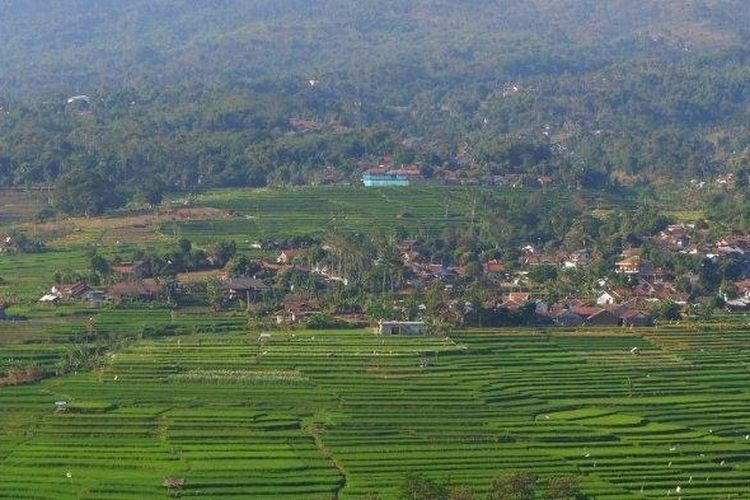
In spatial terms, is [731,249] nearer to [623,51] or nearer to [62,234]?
[62,234]

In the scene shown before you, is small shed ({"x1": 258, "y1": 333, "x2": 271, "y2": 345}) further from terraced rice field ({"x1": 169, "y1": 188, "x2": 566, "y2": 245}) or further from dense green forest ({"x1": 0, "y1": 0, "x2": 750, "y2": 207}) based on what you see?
dense green forest ({"x1": 0, "y1": 0, "x2": 750, "y2": 207})

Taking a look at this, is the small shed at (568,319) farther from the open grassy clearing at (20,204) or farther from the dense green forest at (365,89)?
the dense green forest at (365,89)

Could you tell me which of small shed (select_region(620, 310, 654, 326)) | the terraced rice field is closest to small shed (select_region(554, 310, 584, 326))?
small shed (select_region(620, 310, 654, 326))

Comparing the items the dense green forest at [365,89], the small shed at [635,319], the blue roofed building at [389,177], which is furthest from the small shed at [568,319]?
the blue roofed building at [389,177]

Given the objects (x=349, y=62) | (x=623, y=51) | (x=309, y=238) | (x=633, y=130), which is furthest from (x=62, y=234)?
(x=623, y=51)

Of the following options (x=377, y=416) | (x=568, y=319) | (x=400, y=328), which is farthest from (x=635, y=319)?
(x=377, y=416)

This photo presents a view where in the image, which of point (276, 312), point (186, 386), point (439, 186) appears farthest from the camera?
point (439, 186)
